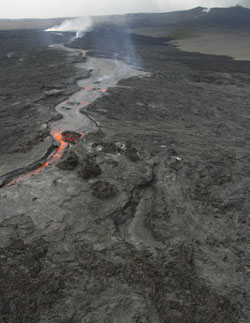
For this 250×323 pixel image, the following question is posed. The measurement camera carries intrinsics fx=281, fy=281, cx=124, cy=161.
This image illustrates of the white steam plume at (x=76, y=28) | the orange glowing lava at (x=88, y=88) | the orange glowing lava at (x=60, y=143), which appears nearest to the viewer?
the orange glowing lava at (x=60, y=143)

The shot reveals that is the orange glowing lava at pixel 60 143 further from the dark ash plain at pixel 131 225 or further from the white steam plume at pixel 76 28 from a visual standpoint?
the white steam plume at pixel 76 28

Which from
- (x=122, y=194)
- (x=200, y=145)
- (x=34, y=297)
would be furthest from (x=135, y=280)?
(x=200, y=145)

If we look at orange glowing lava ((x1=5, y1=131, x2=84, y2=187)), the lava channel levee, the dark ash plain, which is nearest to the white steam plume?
the lava channel levee

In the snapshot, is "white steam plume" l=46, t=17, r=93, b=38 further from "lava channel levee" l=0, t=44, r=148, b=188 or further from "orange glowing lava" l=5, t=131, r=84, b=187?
"orange glowing lava" l=5, t=131, r=84, b=187

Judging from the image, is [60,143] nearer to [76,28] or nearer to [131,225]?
[131,225]

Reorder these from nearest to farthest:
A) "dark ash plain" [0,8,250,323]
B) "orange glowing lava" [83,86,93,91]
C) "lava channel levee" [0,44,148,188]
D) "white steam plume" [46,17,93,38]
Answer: "dark ash plain" [0,8,250,323]
"lava channel levee" [0,44,148,188]
"orange glowing lava" [83,86,93,91]
"white steam plume" [46,17,93,38]

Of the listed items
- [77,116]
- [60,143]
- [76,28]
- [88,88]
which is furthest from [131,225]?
[76,28]

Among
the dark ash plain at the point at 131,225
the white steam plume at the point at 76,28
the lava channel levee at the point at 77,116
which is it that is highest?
the white steam plume at the point at 76,28

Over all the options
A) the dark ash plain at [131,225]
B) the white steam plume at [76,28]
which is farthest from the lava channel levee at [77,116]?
the white steam plume at [76,28]
